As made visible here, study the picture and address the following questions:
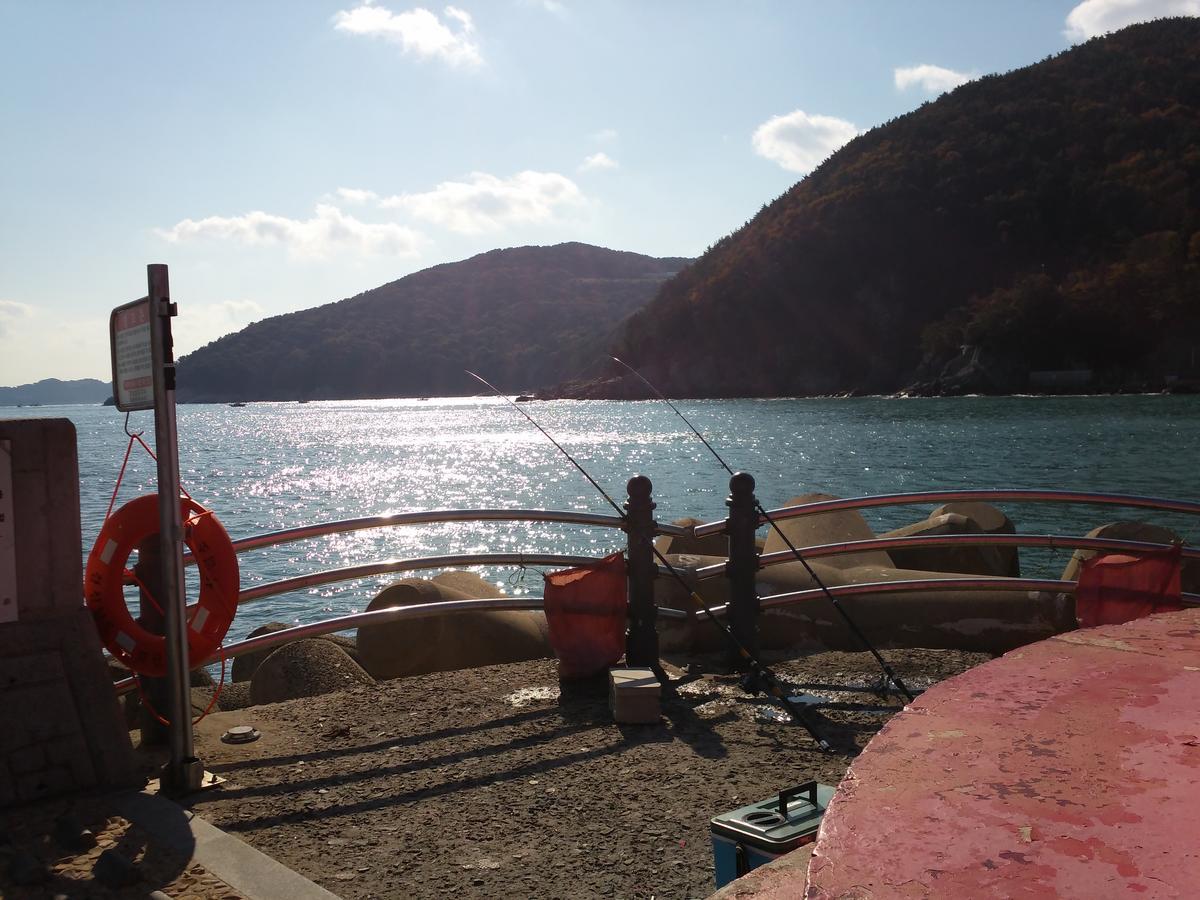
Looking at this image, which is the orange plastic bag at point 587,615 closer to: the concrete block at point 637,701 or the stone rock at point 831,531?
the concrete block at point 637,701

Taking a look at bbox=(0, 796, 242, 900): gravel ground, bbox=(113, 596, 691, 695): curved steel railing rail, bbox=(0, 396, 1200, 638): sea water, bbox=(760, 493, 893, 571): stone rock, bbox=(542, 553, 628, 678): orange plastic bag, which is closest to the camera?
bbox=(0, 796, 242, 900): gravel ground

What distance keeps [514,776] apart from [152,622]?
1.69m

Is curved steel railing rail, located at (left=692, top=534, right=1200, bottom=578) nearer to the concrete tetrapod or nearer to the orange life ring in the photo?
the concrete tetrapod

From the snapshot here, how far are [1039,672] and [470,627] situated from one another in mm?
5914

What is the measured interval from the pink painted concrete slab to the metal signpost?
2718 mm

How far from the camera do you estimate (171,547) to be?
398cm

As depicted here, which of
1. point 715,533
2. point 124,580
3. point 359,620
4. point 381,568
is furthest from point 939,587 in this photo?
point 124,580

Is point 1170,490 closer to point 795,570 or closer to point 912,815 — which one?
point 795,570

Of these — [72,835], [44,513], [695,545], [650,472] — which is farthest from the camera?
[650,472]

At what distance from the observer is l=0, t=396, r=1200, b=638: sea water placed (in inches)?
1318

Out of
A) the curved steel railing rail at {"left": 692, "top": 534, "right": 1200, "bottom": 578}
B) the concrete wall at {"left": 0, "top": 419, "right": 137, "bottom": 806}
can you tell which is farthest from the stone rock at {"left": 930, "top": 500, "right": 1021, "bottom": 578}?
the concrete wall at {"left": 0, "top": 419, "right": 137, "bottom": 806}

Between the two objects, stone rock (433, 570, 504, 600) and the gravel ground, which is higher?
the gravel ground

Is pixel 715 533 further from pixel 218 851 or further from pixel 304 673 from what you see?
pixel 218 851

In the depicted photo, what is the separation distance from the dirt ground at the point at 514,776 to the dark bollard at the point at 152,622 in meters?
0.21
